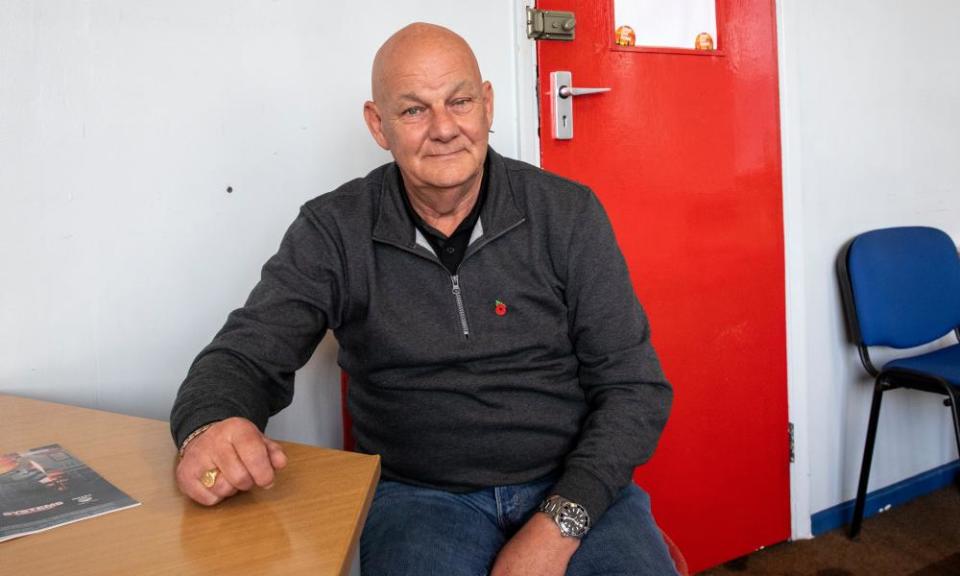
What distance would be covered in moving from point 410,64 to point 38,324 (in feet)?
2.89

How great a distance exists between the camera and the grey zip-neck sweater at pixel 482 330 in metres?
1.39

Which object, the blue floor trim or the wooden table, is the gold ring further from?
the blue floor trim

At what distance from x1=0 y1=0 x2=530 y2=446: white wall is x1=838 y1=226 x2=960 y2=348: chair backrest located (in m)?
1.60

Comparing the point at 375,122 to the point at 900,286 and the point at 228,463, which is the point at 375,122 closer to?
Answer: the point at 228,463

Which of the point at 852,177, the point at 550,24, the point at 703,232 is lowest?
the point at 703,232

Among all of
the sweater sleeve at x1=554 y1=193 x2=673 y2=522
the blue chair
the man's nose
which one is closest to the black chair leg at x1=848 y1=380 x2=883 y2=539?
the blue chair

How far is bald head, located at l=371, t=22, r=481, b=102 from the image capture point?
4.55 feet

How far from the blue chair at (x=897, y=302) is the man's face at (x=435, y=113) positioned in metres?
1.64

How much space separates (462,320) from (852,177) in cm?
187

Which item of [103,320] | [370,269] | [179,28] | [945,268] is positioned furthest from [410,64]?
[945,268]

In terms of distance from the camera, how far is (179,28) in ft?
5.38

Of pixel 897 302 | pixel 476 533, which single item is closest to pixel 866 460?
pixel 897 302

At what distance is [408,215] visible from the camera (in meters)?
1.45

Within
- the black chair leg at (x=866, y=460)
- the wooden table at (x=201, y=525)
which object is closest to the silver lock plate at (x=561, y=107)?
the wooden table at (x=201, y=525)
